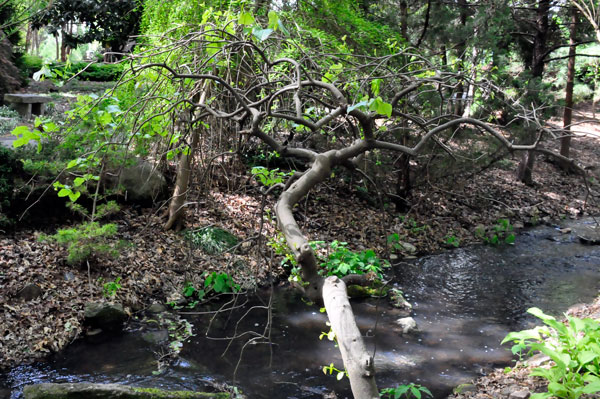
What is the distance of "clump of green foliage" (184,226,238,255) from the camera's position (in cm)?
725

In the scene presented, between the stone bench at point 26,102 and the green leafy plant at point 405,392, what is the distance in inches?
368

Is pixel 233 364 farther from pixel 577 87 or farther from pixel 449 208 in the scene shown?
pixel 577 87

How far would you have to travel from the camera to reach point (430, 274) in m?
7.84

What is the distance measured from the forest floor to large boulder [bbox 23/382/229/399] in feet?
3.43

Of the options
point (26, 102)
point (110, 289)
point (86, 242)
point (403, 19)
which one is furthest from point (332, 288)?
point (403, 19)

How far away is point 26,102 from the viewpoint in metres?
10.5

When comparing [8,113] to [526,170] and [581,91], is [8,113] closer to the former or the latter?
[526,170]

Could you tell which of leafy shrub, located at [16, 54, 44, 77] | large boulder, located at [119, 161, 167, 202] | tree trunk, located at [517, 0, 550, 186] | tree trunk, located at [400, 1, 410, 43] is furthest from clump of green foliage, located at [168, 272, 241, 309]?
leafy shrub, located at [16, 54, 44, 77]

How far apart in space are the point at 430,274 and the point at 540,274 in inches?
67.7

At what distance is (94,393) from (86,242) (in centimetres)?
252

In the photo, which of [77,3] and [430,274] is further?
[77,3]

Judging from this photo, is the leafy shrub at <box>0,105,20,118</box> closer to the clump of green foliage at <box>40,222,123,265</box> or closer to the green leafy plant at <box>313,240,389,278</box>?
the clump of green foliage at <box>40,222,123,265</box>

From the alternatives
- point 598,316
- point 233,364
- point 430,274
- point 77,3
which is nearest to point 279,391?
point 233,364

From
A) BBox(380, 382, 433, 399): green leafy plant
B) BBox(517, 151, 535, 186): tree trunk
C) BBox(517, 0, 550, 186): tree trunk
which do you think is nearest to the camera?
BBox(380, 382, 433, 399): green leafy plant
